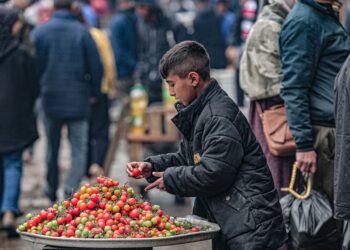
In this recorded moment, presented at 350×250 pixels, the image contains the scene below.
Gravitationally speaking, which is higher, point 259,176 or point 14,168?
point 259,176

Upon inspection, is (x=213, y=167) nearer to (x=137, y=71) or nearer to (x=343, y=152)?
(x=343, y=152)

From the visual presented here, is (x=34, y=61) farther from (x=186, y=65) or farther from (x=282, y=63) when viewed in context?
(x=186, y=65)

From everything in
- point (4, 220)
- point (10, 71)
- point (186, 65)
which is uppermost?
point (186, 65)

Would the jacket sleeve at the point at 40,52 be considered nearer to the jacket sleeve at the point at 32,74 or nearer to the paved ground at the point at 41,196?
the jacket sleeve at the point at 32,74

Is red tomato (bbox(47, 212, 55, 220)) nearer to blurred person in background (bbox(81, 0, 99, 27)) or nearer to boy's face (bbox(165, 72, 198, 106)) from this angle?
boy's face (bbox(165, 72, 198, 106))

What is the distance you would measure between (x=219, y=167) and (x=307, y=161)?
1.48 m

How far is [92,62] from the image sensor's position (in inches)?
449

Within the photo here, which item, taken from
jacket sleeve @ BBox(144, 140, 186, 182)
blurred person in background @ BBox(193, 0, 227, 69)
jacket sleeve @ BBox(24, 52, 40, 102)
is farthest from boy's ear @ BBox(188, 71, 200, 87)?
blurred person in background @ BBox(193, 0, 227, 69)

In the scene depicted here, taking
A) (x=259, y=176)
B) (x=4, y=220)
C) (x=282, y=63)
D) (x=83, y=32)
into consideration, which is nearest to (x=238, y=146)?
(x=259, y=176)

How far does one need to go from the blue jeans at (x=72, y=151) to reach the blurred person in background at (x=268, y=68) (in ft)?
13.9

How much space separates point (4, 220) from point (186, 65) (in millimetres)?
5004

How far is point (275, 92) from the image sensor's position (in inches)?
287

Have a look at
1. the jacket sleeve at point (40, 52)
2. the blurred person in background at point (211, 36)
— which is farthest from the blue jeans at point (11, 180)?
the blurred person in background at point (211, 36)

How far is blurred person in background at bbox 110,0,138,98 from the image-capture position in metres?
14.3
